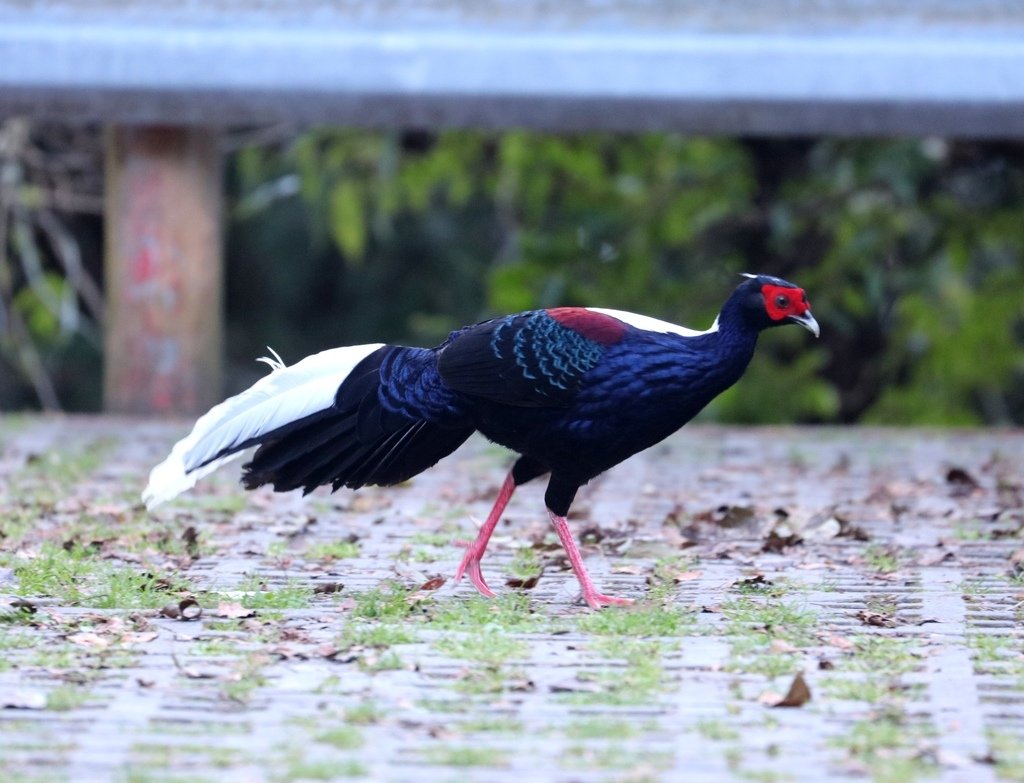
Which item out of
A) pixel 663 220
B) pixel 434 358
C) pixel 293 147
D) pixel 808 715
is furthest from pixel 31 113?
pixel 808 715

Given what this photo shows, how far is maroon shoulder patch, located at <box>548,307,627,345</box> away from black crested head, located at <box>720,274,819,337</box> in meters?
0.35

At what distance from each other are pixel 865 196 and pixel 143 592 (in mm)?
8009

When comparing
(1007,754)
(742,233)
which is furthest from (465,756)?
(742,233)

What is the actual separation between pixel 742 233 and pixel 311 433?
7.43 meters

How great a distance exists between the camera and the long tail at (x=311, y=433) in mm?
5770

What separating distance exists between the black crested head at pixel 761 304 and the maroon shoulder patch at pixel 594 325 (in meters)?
0.35

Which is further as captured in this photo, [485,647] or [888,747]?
[485,647]

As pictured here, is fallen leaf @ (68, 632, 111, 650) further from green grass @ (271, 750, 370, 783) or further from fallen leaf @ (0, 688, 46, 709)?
green grass @ (271, 750, 370, 783)

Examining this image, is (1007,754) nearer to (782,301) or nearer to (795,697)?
(795,697)

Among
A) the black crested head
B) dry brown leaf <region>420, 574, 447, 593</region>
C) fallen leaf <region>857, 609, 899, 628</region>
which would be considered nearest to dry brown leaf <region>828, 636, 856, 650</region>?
fallen leaf <region>857, 609, 899, 628</region>

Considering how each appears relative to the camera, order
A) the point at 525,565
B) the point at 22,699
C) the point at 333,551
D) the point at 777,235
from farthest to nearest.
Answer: the point at 777,235 < the point at 333,551 < the point at 525,565 < the point at 22,699

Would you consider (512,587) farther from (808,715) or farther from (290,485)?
(808,715)

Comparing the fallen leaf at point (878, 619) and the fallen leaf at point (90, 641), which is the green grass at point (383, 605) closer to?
the fallen leaf at point (90, 641)

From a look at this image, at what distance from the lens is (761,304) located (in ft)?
18.8
